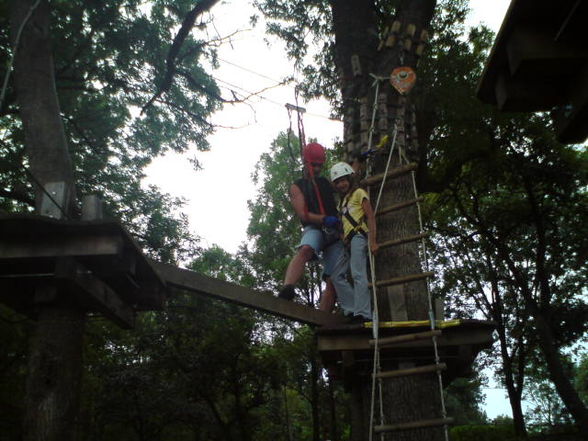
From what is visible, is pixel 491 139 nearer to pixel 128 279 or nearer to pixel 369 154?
pixel 369 154

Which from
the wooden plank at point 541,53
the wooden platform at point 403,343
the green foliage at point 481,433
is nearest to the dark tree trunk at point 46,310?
the wooden platform at point 403,343

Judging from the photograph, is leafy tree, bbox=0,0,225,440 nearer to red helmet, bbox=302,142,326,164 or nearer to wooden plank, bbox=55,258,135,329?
wooden plank, bbox=55,258,135,329

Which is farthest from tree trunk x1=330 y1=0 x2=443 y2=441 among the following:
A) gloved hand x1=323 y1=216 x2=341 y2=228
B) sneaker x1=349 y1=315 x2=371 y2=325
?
gloved hand x1=323 y1=216 x2=341 y2=228

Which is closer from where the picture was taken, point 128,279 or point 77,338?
point 77,338

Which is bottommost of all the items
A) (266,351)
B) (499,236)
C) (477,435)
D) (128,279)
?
(477,435)

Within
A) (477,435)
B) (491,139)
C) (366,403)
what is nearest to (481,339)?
(366,403)

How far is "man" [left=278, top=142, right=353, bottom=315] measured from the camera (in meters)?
5.38

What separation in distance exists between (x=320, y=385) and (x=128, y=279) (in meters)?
16.9

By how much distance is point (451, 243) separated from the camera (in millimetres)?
18781

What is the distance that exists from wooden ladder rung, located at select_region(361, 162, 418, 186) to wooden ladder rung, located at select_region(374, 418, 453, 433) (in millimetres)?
2313

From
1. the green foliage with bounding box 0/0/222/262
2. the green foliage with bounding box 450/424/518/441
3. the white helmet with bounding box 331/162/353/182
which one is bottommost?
the green foliage with bounding box 450/424/518/441

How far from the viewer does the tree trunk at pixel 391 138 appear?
14.1ft

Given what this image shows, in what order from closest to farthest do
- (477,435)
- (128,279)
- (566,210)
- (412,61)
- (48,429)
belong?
1. (48,429)
2. (128,279)
3. (412,61)
4. (566,210)
5. (477,435)

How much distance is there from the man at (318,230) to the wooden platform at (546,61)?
125 inches
